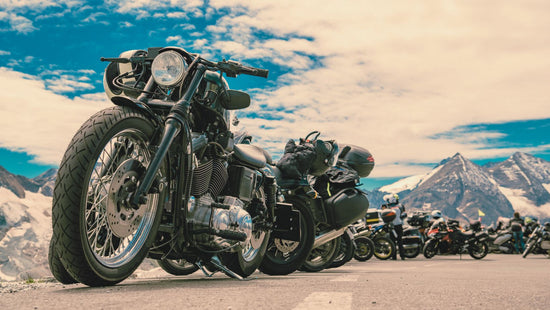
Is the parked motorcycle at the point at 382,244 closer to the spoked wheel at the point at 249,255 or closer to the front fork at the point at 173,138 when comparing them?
the spoked wheel at the point at 249,255

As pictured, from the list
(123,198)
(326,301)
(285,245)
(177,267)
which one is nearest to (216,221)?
(123,198)

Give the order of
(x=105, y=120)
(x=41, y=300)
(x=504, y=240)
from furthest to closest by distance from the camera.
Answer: (x=504, y=240), (x=105, y=120), (x=41, y=300)

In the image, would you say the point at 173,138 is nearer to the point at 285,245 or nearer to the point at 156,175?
the point at 156,175

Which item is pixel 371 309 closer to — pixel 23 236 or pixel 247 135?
pixel 247 135

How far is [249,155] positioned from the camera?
525cm

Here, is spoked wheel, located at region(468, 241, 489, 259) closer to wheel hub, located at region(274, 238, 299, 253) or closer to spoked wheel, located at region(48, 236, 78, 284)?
wheel hub, located at region(274, 238, 299, 253)

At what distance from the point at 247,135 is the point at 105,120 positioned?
255 centimetres

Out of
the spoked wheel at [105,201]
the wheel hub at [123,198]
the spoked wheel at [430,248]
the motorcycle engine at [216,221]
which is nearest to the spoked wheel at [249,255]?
the motorcycle engine at [216,221]

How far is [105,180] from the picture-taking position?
3.45 metres

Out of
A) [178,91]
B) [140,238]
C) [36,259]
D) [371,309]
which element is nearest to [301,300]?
[371,309]

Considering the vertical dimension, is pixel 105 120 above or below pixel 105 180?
above

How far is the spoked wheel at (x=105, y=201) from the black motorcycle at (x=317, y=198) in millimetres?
A: 2786

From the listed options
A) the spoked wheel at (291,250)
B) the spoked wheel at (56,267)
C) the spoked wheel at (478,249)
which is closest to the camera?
the spoked wheel at (56,267)

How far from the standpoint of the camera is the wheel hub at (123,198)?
3387 mm
